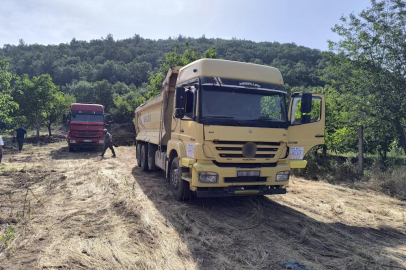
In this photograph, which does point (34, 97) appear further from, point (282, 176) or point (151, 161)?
point (282, 176)

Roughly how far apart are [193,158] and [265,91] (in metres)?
2.19

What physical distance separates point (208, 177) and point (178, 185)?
49.8 inches

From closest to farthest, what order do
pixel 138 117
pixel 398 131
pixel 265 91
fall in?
1. pixel 265 91
2. pixel 398 131
3. pixel 138 117

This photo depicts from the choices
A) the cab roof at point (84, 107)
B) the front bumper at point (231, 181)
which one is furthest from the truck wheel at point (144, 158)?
the cab roof at point (84, 107)

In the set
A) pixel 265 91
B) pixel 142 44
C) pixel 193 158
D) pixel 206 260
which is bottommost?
pixel 206 260

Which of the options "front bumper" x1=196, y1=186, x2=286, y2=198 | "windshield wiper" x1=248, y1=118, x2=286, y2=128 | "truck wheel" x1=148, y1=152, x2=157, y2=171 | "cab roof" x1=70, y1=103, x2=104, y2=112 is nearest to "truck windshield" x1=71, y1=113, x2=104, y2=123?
"cab roof" x1=70, y1=103, x2=104, y2=112

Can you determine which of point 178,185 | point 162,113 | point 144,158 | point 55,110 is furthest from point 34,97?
point 178,185

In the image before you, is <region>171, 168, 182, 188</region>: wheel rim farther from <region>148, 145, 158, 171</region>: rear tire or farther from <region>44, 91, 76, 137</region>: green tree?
<region>44, 91, 76, 137</region>: green tree

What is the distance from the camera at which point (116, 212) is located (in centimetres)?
612

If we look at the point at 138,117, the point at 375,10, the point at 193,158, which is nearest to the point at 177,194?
the point at 193,158

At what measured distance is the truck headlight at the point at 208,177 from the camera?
19.4 ft

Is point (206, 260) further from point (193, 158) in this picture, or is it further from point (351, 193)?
point (351, 193)

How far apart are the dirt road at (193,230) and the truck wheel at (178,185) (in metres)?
0.20

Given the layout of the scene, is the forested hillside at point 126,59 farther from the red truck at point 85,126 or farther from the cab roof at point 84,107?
the red truck at point 85,126
